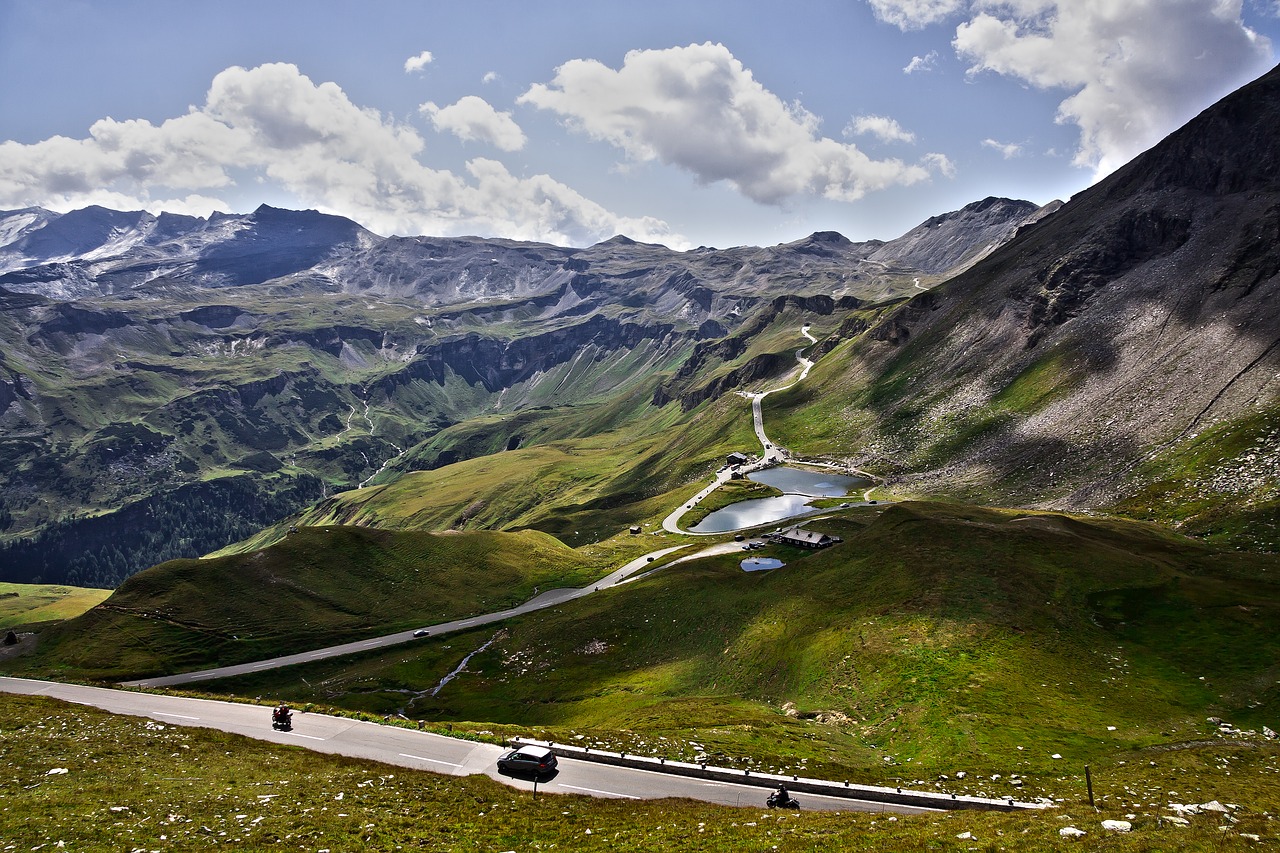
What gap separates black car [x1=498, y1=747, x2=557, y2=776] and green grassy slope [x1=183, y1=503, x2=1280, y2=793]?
6.24 meters

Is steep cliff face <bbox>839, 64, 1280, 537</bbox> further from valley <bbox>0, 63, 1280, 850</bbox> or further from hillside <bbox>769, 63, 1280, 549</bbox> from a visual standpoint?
valley <bbox>0, 63, 1280, 850</bbox>

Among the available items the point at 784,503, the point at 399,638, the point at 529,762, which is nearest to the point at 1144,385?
the point at 784,503

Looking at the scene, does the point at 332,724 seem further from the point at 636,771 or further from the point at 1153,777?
the point at 1153,777

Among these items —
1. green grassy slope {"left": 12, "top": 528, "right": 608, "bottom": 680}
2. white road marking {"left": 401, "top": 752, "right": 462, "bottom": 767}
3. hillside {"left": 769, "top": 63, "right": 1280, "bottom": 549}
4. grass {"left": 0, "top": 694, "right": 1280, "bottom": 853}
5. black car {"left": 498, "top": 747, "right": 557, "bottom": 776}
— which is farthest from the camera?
hillside {"left": 769, "top": 63, "right": 1280, "bottom": 549}

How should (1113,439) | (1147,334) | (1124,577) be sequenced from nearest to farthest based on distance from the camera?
(1124,577) → (1113,439) → (1147,334)

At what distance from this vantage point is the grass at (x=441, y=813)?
24.6 metres

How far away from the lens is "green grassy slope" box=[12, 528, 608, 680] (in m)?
A: 92.8

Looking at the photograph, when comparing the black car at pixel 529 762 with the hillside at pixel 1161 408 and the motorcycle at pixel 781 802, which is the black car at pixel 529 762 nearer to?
the motorcycle at pixel 781 802

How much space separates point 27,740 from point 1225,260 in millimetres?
252238

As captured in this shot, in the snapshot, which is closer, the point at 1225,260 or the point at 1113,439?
the point at 1113,439

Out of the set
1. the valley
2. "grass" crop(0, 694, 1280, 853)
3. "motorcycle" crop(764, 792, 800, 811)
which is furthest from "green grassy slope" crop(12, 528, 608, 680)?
"motorcycle" crop(764, 792, 800, 811)

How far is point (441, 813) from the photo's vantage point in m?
29.8

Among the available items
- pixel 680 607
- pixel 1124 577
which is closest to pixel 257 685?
pixel 680 607

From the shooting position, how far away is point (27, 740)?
3747cm
